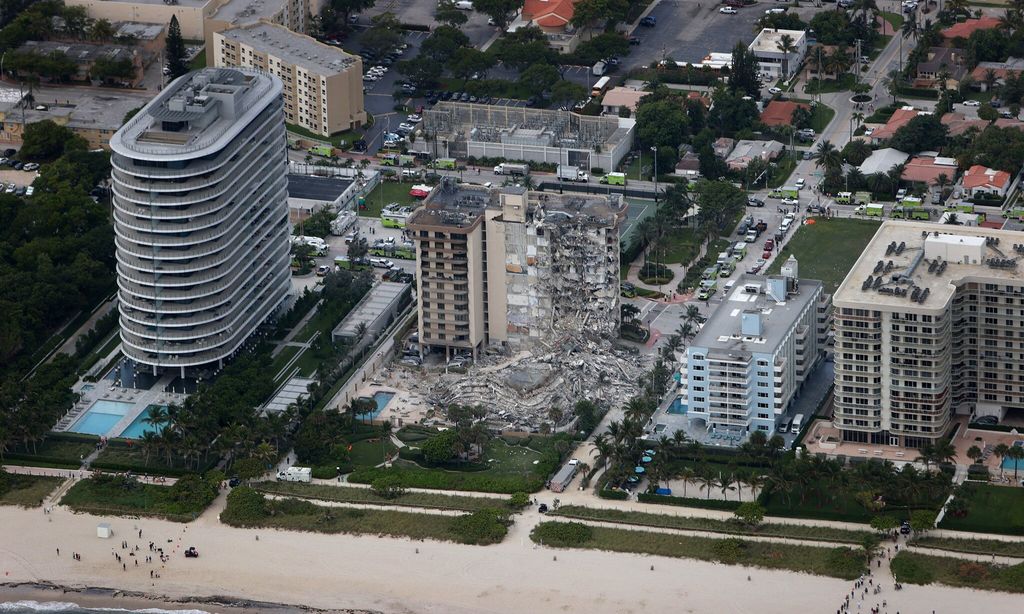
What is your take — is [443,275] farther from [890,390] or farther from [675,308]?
[890,390]

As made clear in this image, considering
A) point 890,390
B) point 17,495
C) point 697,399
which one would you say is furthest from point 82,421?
point 890,390

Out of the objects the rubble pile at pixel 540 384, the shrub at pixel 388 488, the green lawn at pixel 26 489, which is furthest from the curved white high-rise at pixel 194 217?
the shrub at pixel 388 488

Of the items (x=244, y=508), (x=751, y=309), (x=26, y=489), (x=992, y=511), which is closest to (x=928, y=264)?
(x=751, y=309)

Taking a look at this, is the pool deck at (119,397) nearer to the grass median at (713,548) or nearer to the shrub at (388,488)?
the shrub at (388,488)

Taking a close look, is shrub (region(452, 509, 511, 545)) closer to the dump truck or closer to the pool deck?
the dump truck

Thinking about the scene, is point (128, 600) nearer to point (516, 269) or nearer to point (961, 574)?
point (516, 269)

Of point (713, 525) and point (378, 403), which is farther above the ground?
point (713, 525)
